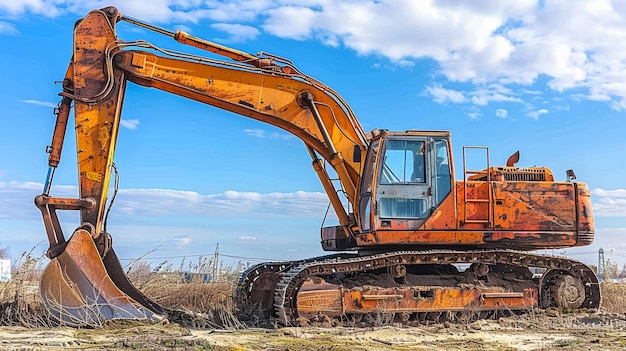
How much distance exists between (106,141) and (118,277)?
6.80 feet

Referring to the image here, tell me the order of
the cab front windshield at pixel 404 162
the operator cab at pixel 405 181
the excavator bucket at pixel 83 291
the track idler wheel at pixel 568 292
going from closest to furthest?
the excavator bucket at pixel 83 291, the operator cab at pixel 405 181, the cab front windshield at pixel 404 162, the track idler wheel at pixel 568 292

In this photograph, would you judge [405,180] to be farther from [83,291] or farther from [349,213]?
[83,291]

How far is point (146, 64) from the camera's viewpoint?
11.2 meters

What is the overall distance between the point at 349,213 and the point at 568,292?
12.8 feet

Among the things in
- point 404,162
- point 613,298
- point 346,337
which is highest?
point 404,162

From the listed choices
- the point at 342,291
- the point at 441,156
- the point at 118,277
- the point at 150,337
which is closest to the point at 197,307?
the point at 118,277

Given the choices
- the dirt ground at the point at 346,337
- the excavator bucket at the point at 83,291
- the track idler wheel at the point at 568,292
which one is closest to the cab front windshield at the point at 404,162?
the dirt ground at the point at 346,337

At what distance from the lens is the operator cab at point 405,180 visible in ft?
36.4

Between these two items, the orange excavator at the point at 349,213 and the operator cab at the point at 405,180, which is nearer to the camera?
the orange excavator at the point at 349,213

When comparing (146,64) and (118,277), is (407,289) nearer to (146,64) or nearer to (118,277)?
(118,277)

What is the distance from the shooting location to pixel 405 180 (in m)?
11.2

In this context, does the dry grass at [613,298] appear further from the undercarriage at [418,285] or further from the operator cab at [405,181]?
the operator cab at [405,181]

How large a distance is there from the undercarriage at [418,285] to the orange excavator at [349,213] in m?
0.02

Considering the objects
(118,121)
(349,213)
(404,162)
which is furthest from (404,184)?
(118,121)
